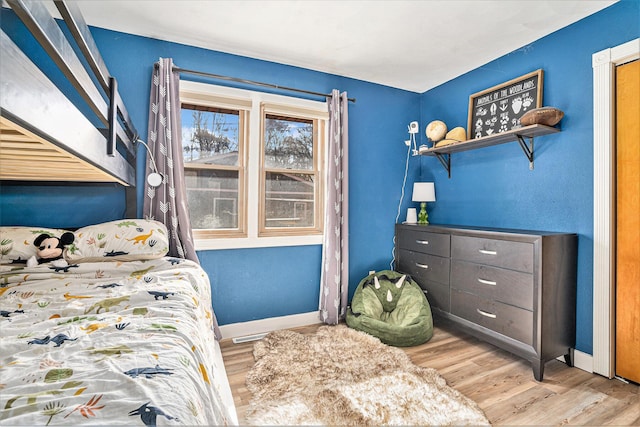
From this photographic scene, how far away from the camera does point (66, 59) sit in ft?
2.79

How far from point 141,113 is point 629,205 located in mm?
3380

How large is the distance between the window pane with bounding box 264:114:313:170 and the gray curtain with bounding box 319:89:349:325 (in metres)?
0.29

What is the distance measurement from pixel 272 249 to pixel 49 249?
1523 mm

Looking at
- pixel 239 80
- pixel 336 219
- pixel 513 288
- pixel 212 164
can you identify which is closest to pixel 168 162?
pixel 212 164

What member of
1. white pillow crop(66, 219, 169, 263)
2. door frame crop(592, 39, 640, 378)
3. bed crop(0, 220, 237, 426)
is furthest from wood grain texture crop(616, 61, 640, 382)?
white pillow crop(66, 219, 169, 263)

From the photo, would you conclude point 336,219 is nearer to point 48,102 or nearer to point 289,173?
point 289,173

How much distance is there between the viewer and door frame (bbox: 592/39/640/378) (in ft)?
6.46

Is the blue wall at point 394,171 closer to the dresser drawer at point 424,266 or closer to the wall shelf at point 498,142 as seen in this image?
the wall shelf at point 498,142

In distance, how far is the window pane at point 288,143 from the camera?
9.50ft

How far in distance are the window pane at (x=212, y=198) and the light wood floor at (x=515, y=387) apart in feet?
3.34

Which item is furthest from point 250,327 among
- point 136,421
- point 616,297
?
point 616,297

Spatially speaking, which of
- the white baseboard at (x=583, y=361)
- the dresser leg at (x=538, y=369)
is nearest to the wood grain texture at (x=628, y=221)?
the white baseboard at (x=583, y=361)

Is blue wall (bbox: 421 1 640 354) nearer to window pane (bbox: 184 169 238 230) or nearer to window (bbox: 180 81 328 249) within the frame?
window (bbox: 180 81 328 249)

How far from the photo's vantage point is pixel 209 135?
8.85ft
